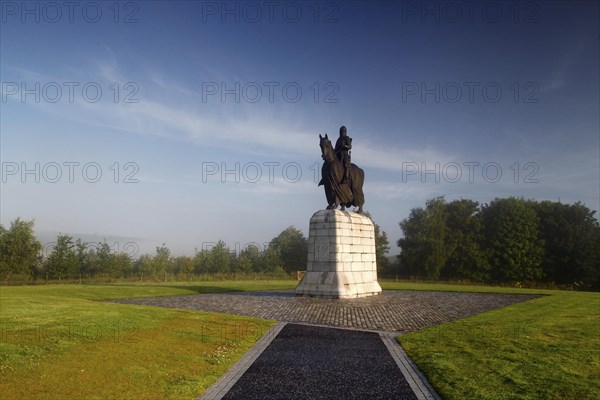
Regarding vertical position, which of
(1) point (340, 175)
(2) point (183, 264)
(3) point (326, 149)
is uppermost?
(3) point (326, 149)

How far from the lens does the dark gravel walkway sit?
8.53 metres

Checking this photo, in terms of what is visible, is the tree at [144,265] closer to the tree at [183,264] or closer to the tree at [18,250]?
the tree at [183,264]

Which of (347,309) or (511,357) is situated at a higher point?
(511,357)

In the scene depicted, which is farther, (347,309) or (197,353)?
(347,309)

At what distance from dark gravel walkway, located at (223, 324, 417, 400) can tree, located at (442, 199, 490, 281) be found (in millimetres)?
64680

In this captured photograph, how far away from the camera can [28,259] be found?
59219 mm

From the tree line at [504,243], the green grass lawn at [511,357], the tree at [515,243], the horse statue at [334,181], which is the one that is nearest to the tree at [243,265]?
the tree line at [504,243]

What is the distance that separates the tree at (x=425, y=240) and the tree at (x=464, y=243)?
5.17 ft

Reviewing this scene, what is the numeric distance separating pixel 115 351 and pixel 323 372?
19.2 feet

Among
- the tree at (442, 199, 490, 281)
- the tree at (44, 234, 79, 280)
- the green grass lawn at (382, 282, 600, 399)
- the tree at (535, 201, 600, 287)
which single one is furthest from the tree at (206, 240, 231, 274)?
the green grass lawn at (382, 282, 600, 399)

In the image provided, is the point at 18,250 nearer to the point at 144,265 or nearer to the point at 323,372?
the point at 144,265

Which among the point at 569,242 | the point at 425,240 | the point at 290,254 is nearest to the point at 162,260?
the point at 290,254

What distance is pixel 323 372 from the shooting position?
10094 mm

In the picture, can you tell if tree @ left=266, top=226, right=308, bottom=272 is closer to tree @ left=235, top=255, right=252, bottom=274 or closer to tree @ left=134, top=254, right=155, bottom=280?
tree @ left=235, top=255, right=252, bottom=274
